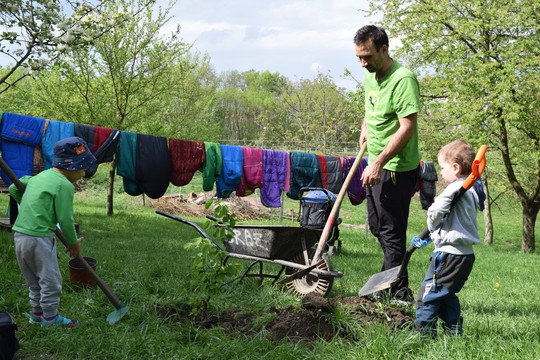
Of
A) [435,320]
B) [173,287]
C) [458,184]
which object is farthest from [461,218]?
[173,287]

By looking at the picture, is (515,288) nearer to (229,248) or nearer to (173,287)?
(229,248)

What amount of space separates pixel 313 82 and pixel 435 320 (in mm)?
28831

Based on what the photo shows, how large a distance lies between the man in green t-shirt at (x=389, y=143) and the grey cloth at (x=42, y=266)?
2348 millimetres

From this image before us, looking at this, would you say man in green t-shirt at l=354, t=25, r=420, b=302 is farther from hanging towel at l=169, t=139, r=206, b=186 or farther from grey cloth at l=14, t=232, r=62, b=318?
hanging towel at l=169, t=139, r=206, b=186

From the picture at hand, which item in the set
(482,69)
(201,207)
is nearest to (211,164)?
(482,69)

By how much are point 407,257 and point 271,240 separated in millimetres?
1371

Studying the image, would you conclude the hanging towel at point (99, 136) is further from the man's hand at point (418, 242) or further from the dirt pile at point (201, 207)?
the dirt pile at point (201, 207)

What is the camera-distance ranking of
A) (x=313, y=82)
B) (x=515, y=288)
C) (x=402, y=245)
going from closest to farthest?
(x=402, y=245), (x=515, y=288), (x=313, y=82)

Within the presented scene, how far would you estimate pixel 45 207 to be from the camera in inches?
125

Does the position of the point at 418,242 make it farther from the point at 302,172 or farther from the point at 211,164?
the point at 302,172

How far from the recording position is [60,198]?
3188 mm

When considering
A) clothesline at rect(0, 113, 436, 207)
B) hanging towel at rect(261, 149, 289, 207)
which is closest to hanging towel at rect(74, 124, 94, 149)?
clothesline at rect(0, 113, 436, 207)

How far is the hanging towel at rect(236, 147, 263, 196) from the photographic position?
27.4ft

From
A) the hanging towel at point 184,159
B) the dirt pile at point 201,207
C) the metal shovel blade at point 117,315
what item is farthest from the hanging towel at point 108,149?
the dirt pile at point 201,207
